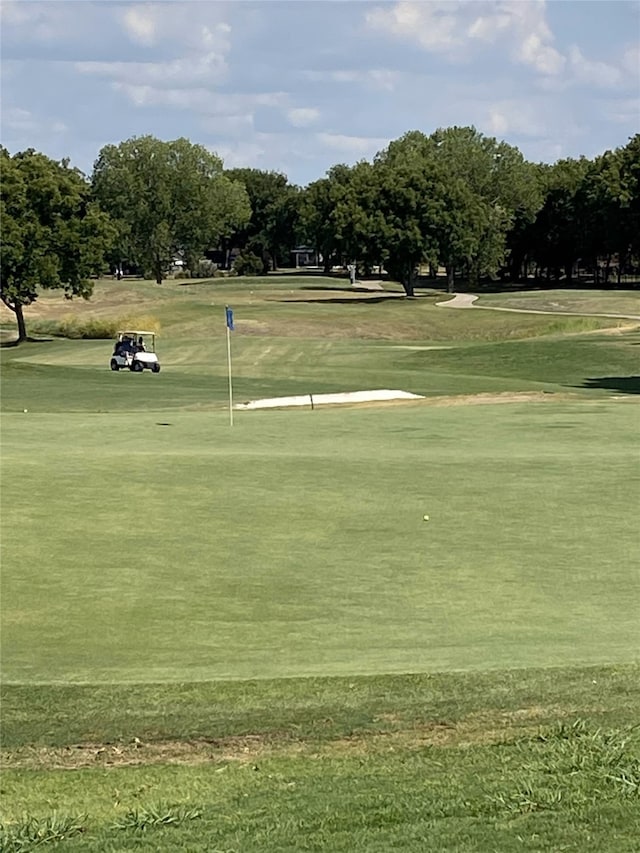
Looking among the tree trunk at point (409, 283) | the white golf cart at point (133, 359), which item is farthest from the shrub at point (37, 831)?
the tree trunk at point (409, 283)

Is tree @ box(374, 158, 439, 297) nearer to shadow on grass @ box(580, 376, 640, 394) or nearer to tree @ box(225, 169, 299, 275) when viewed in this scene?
shadow on grass @ box(580, 376, 640, 394)

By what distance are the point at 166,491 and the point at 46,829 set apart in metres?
12.4

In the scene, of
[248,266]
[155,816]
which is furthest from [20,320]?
[248,266]

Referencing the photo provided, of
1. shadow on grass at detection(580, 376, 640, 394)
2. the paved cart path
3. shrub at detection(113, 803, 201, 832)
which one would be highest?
shrub at detection(113, 803, 201, 832)

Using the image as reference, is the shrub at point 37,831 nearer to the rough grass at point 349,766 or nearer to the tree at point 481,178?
the rough grass at point 349,766

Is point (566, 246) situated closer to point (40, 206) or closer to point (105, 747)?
point (40, 206)

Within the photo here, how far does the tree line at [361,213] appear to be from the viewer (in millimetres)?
72438

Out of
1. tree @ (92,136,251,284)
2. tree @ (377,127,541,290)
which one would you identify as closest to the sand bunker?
tree @ (377,127,541,290)

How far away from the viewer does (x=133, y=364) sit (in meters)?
55.8

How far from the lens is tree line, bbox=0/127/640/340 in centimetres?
7244

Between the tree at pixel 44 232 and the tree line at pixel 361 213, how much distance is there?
8 centimetres

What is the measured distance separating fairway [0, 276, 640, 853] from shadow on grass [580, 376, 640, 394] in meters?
19.0

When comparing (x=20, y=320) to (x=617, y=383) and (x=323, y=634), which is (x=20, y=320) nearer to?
(x=617, y=383)

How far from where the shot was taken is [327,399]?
1741 inches
